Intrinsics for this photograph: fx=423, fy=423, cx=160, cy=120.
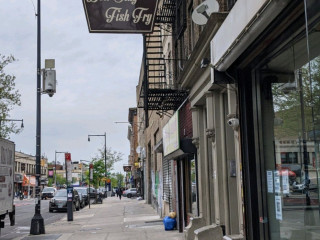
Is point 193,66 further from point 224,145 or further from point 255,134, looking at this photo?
point 255,134

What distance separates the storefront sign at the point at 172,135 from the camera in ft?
38.9

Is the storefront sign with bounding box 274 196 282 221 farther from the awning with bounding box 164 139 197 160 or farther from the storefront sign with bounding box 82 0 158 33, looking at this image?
the storefront sign with bounding box 82 0 158 33

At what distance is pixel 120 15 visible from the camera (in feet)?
36.5

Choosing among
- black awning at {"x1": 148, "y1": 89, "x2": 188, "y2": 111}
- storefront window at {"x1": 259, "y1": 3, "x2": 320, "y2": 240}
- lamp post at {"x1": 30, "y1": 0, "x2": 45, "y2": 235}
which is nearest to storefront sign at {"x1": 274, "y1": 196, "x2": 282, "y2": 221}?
storefront window at {"x1": 259, "y1": 3, "x2": 320, "y2": 240}

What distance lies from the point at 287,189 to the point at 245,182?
45.3 inches

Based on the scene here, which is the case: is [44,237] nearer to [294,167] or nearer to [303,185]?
[294,167]

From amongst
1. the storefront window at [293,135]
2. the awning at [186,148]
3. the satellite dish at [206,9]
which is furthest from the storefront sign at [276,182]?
the awning at [186,148]

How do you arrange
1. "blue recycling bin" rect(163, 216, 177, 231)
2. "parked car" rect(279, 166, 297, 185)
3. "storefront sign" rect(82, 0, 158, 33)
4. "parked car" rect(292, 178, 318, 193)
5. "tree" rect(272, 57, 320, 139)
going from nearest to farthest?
"tree" rect(272, 57, 320, 139), "parked car" rect(292, 178, 318, 193), "parked car" rect(279, 166, 297, 185), "storefront sign" rect(82, 0, 158, 33), "blue recycling bin" rect(163, 216, 177, 231)

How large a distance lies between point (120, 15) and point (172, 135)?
3.85 m

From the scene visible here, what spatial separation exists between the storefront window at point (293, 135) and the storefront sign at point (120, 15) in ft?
19.1

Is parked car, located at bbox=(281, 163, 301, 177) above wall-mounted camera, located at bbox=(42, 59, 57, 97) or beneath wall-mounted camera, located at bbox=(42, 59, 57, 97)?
beneath

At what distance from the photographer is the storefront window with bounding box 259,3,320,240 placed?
4.46m

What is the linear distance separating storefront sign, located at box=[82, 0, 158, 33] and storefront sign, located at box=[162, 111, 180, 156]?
104 inches

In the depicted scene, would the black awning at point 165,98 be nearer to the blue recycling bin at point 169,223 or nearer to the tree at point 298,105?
the blue recycling bin at point 169,223
